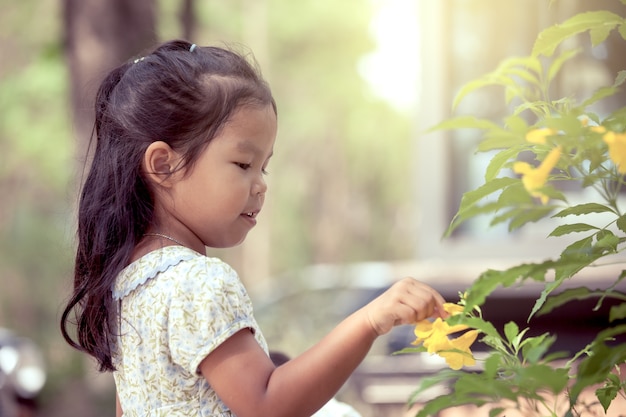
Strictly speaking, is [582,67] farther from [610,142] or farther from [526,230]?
[610,142]

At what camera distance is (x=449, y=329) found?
1.28 meters

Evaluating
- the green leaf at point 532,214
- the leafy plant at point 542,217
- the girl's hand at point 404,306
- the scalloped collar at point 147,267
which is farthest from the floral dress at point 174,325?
the green leaf at point 532,214

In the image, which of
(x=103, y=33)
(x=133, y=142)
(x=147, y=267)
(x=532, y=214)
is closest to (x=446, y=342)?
(x=532, y=214)

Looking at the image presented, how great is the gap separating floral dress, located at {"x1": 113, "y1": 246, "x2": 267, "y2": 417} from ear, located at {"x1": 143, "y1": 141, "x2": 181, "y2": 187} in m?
0.13

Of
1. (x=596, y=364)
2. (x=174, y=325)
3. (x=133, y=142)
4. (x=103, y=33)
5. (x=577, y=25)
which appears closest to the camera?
(x=596, y=364)

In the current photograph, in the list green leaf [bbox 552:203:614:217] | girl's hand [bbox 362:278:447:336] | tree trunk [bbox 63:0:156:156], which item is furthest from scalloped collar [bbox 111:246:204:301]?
tree trunk [bbox 63:0:156:156]

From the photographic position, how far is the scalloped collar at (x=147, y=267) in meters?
1.56

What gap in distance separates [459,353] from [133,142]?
2.46 feet

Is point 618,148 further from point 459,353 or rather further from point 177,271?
point 177,271

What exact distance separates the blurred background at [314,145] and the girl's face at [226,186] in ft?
1.41

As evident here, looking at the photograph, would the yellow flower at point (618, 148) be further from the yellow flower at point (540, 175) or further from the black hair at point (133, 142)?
the black hair at point (133, 142)

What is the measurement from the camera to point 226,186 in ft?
5.23

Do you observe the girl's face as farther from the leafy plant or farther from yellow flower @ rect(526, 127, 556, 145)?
yellow flower @ rect(526, 127, 556, 145)

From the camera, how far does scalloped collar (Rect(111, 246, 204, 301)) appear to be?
156cm
